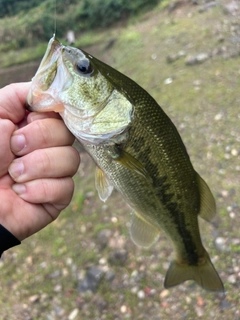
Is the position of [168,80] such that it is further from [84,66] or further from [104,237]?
[84,66]

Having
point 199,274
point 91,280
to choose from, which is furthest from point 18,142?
point 91,280

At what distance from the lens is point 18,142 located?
133 centimetres

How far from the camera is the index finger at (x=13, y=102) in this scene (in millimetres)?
1417

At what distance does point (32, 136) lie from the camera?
1316 millimetres

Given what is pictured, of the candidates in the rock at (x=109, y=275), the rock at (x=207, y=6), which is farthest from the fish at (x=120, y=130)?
the rock at (x=207, y=6)

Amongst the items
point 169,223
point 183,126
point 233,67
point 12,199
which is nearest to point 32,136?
point 12,199

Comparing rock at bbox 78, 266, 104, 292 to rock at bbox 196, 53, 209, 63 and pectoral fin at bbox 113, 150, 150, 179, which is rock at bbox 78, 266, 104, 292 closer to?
pectoral fin at bbox 113, 150, 150, 179

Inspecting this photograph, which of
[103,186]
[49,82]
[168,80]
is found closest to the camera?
[49,82]

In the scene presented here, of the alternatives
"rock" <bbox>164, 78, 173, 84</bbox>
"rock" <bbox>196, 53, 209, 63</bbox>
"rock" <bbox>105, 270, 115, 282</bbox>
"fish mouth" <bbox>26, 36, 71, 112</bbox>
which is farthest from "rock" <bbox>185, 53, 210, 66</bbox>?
"fish mouth" <bbox>26, 36, 71, 112</bbox>

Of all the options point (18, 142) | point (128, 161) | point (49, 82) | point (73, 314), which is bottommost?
point (73, 314)

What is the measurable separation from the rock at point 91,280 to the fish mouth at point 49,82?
82.8 inches

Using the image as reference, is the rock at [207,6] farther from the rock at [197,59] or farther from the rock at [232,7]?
the rock at [197,59]

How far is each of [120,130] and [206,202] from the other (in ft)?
1.96

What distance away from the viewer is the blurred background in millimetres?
2795
